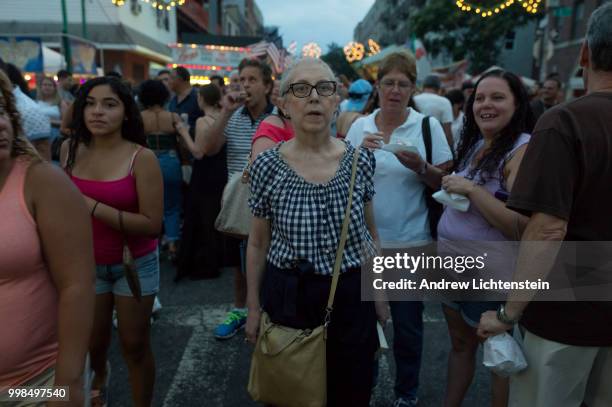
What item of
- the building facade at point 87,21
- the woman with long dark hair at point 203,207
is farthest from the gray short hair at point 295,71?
the building facade at point 87,21

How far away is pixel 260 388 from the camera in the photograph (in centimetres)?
204

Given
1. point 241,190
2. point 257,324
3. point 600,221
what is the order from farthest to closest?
point 241,190, point 257,324, point 600,221

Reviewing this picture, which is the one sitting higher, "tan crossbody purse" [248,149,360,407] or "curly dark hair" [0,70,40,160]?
"curly dark hair" [0,70,40,160]

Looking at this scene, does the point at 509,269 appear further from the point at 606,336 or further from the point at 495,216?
the point at 606,336

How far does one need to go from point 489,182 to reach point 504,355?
0.85 meters

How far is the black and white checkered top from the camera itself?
6.67 feet

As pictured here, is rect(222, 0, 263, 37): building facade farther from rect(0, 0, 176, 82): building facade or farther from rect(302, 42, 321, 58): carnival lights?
rect(302, 42, 321, 58): carnival lights

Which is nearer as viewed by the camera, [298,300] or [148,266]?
[298,300]

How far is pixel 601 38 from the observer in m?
1.59

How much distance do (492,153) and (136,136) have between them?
1.96 meters

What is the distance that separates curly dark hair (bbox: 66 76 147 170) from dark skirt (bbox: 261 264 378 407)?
3.97ft

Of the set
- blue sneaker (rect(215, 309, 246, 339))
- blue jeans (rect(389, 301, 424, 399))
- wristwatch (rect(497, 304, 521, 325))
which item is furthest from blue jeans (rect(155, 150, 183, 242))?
wristwatch (rect(497, 304, 521, 325))

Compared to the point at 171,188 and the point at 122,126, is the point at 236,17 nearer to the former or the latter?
the point at 171,188

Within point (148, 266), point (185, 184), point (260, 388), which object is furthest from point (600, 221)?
point (185, 184)
